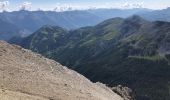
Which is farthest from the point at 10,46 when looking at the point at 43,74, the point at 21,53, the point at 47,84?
the point at 47,84

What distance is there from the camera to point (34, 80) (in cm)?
4625

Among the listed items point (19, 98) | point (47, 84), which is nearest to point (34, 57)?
point (47, 84)

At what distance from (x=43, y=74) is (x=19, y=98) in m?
11.6

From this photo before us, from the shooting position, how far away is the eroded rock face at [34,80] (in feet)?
138

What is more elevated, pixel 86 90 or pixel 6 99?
pixel 6 99

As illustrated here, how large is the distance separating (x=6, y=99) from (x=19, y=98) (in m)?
2.26

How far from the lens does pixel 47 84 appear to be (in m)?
46.5

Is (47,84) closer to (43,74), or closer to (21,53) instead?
(43,74)

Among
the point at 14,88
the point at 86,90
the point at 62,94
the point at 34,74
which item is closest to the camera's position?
the point at 14,88

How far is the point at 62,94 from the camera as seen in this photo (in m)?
44.9

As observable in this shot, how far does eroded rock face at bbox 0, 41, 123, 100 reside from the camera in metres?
42.1

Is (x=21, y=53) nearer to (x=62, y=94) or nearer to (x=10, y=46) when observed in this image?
(x=10, y=46)

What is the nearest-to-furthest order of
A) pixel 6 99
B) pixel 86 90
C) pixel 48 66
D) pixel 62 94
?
pixel 6 99
pixel 62 94
pixel 86 90
pixel 48 66

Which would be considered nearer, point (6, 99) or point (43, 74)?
point (6, 99)
